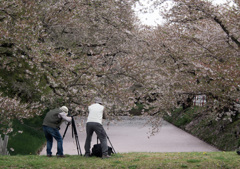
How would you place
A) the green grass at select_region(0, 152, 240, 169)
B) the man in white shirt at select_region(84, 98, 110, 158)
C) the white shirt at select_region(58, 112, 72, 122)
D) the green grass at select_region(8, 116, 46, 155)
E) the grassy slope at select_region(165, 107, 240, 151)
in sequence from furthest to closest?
the grassy slope at select_region(165, 107, 240, 151)
the green grass at select_region(8, 116, 46, 155)
the white shirt at select_region(58, 112, 72, 122)
the man in white shirt at select_region(84, 98, 110, 158)
the green grass at select_region(0, 152, 240, 169)

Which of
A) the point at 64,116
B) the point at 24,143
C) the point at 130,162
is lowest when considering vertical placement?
the point at 130,162

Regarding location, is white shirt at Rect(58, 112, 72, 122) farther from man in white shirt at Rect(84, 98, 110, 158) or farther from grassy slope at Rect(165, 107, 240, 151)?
grassy slope at Rect(165, 107, 240, 151)

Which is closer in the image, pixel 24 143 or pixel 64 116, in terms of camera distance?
pixel 64 116

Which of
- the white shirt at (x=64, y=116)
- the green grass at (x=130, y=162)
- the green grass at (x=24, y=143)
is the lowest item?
the green grass at (x=130, y=162)

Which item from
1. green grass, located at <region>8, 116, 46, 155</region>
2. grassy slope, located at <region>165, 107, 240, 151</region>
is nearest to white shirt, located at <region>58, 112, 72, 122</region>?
green grass, located at <region>8, 116, 46, 155</region>

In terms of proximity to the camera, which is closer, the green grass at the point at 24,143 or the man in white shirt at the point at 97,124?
the man in white shirt at the point at 97,124

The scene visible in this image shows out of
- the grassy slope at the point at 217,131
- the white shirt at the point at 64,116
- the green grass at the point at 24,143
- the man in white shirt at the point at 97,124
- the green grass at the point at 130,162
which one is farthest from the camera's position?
the grassy slope at the point at 217,131

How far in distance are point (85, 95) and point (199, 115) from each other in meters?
12.3

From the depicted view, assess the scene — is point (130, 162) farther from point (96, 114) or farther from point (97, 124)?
point (96, 114)

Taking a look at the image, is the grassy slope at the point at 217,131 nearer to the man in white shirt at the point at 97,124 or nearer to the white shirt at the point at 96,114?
the man in white shirt at the point at 97,124

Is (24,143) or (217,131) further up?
(217,131)

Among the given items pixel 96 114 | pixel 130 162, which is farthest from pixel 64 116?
pixel 130 162

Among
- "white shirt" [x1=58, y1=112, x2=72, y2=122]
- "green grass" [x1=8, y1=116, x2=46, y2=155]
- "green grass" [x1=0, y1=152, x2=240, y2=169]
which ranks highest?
"white shirt" [x1=58, y1=112, x2=72, y2=122]

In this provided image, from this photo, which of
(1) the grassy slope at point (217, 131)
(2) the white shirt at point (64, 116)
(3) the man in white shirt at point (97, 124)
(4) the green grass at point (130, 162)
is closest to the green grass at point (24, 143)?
(4) the green grass at point (130, 162)
